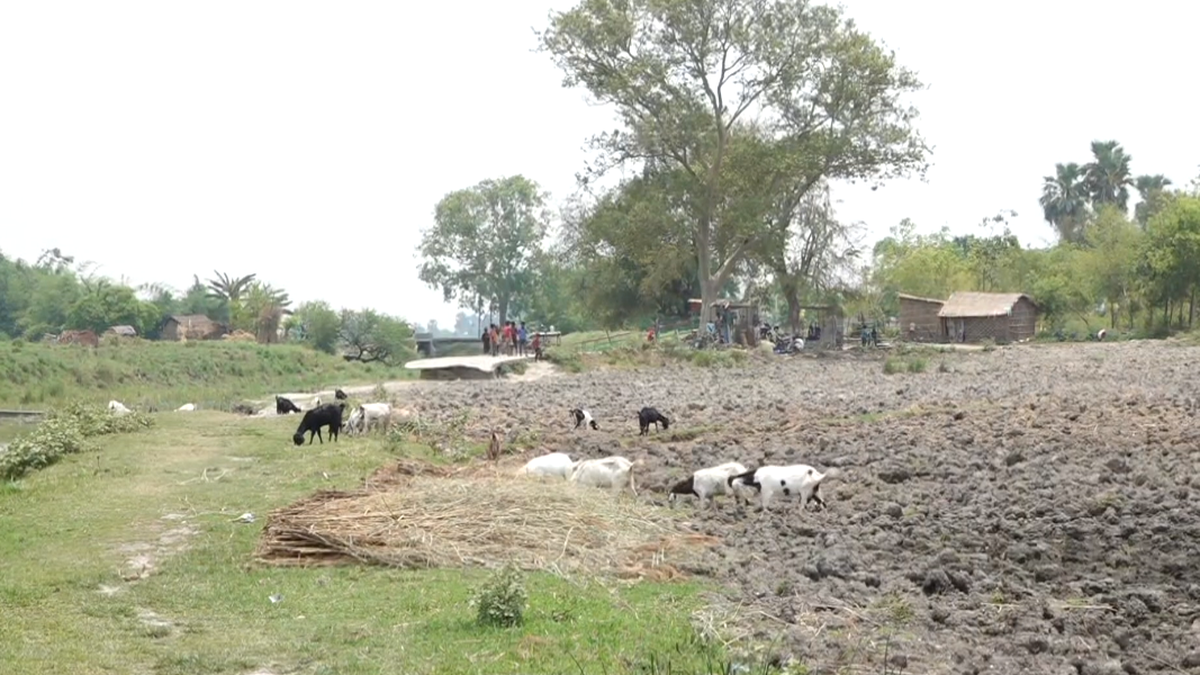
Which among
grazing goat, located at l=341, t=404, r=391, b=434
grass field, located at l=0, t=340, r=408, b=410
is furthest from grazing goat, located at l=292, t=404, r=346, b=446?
grass field, located at l=0, t=340, r=408, b=410

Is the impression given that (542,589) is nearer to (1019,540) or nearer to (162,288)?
(1019,540)

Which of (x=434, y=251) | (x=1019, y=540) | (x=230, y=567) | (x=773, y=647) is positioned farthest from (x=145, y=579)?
(x=434, y=251)

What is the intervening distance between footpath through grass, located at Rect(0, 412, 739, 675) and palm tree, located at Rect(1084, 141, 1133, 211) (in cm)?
10261

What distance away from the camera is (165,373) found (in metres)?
50.1

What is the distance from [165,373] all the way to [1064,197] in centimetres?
8360

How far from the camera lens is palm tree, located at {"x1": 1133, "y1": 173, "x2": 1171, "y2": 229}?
→ 94.4 meters

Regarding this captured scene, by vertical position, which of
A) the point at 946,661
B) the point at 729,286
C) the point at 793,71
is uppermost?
the point at 793,71

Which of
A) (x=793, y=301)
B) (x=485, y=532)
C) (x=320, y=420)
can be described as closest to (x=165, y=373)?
(x=320, y=420)

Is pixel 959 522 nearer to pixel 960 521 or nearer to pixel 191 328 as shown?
pixel 960 521

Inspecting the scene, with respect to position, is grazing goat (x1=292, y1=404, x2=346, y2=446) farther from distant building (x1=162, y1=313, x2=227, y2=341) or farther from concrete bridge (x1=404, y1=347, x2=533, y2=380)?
distant building (x1=162, y1=313, x2=227, y2=341)

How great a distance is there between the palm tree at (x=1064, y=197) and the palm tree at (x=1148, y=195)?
5.02m

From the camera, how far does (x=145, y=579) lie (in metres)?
11.6

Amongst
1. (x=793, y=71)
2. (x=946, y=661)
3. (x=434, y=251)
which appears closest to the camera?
(x=946, y=661)

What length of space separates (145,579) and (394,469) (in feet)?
21.7
